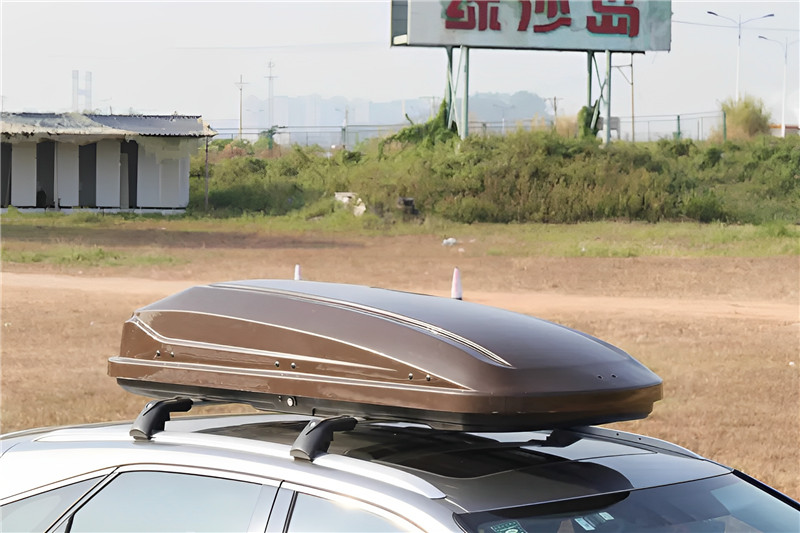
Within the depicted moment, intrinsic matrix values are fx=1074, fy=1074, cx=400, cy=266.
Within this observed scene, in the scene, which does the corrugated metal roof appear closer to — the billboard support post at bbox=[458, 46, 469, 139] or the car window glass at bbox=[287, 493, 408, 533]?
the billboard support post at bbox=[458, 46, 469, 139]

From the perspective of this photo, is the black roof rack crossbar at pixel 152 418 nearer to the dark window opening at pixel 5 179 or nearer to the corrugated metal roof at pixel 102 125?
the corrugated metal roof at pixel 102 125

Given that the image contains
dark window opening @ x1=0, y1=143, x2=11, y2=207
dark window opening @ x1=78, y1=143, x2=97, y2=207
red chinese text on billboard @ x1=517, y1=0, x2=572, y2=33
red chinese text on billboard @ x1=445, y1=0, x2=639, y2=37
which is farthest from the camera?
red chinese text on billboard @ x1=517, y1=0, x2=572, y2=33

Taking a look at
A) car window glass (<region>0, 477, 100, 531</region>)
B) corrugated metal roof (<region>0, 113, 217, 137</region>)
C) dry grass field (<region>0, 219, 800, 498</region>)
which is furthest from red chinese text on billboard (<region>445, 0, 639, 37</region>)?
car window glass (<region>0, 477, 100, 531</region>)

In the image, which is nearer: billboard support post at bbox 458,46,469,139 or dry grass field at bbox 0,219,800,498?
dry grass field at bbox 0,219,800,498

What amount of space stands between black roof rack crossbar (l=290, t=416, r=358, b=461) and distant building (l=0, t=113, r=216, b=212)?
37.7m

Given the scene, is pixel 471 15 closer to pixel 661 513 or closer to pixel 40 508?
pixel 40 508

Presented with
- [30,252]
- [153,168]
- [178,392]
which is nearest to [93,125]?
[153,168]

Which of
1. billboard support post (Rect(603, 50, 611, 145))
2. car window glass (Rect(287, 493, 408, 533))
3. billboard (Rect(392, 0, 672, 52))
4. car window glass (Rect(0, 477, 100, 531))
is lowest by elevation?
car window glass (Rect(0, 477, 100, 531))

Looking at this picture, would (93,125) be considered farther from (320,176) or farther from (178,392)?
(178,392)

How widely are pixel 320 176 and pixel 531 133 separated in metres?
9.02

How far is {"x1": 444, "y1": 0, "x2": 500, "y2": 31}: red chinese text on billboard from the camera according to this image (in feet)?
137

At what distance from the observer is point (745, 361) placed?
40.7ft

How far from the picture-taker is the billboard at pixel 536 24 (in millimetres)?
41781

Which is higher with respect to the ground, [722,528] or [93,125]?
[93,125]
